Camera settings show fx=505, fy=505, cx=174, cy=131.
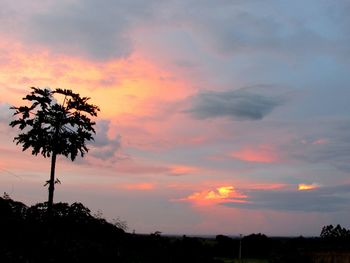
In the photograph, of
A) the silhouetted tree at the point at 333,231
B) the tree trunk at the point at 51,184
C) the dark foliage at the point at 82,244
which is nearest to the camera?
the dark foliage at the point at 82,244

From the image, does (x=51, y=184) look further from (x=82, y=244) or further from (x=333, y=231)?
(x=333, y=231)

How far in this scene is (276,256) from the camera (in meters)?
44.9

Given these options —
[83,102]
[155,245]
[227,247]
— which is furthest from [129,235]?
[227,247]

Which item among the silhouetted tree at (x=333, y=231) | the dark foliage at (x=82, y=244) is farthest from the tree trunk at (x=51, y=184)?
the silhouetted tree at (x=333, y=231)

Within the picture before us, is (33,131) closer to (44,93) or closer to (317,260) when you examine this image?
(44,93)

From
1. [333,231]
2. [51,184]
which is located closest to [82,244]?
[51,184]

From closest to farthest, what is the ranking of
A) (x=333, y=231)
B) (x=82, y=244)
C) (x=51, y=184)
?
(x=82, y=244)
(x=51, y=184)
(x=333, y=231)

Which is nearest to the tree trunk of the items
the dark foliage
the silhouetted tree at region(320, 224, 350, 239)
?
the dark foliage

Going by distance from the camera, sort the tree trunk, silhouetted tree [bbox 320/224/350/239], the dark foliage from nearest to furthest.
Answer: the dark foliage, the tree trunk, silhouetted tree [bbox 320/224/350/239]

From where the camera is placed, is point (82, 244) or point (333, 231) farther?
point (333, 231)

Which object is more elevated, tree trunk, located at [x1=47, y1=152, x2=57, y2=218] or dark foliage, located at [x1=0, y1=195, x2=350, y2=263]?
tree trunk, located at [x1=47, y1=152, x2=57, y2=218]

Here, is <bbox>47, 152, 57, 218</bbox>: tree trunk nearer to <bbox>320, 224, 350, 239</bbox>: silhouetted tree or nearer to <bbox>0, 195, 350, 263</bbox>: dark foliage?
<bbox>0, 195, 350, 263</bbox>: dark foliage

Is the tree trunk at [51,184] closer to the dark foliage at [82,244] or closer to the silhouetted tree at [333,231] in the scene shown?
the dark foliage at [82,244]

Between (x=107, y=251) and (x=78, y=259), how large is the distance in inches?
138
